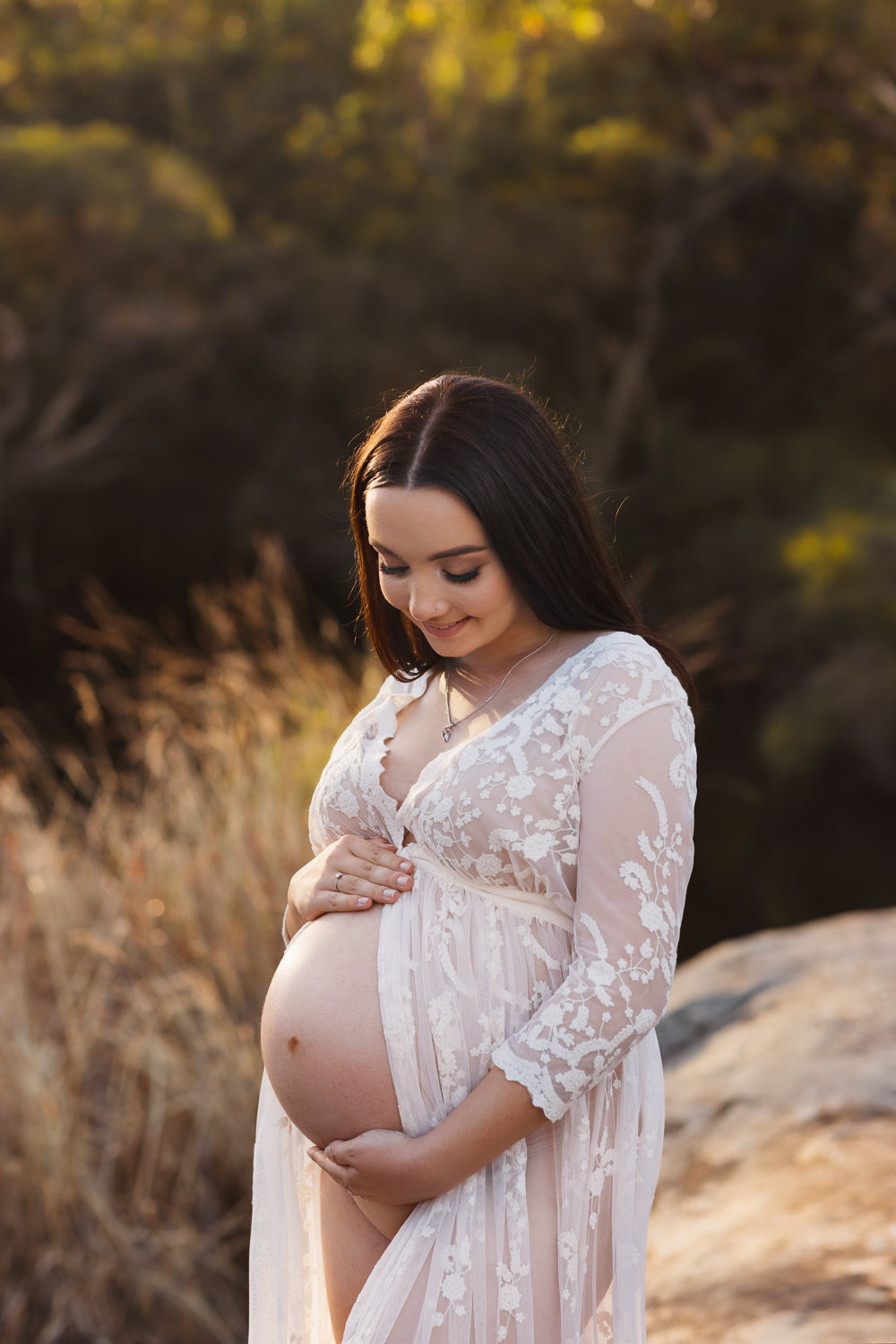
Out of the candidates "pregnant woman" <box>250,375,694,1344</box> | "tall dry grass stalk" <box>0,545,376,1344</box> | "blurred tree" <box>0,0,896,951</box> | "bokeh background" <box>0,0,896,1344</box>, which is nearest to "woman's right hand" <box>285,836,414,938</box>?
"pregnant woman" <box>250,375,694,1344</box>

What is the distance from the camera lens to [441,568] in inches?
51.8

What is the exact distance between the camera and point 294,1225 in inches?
61.2

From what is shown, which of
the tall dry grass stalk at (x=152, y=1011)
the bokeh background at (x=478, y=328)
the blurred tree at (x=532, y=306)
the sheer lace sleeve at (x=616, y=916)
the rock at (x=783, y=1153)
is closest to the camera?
the sheer lace sleeve at (x=616, y=916)

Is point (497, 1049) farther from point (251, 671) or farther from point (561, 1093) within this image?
point (251, 671)

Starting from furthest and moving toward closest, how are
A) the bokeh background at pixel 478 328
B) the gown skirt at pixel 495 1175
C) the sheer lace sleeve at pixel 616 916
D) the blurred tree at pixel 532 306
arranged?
the blurred tree at pixel 532 306
the bokeh background at pixel 478 328
the gown skirt at pixel 495 1175
the sheer lace sleeve at pixel 616 916

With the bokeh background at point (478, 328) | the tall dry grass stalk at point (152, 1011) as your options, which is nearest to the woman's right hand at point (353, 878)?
the tall dry grass stalk at point (152, 1011)

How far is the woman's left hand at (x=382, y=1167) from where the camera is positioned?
49.7 inches

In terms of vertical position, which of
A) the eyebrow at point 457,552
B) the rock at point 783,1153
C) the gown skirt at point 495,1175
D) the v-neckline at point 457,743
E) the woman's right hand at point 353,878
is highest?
the eyebrow at point 457,552

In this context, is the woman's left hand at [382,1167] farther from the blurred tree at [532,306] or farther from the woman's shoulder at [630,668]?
the blurred tree at [532,306]

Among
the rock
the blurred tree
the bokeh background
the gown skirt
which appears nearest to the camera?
the gown skirt

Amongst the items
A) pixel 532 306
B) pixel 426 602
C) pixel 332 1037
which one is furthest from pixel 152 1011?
pixel 532 306

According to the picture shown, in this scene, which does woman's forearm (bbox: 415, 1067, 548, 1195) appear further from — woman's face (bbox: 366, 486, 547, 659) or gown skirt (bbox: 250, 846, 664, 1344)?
woman's face (bbox: 366, 486, 547, 659)

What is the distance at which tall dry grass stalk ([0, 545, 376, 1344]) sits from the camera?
2695 millimetres

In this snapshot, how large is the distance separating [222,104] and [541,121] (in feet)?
11.7
